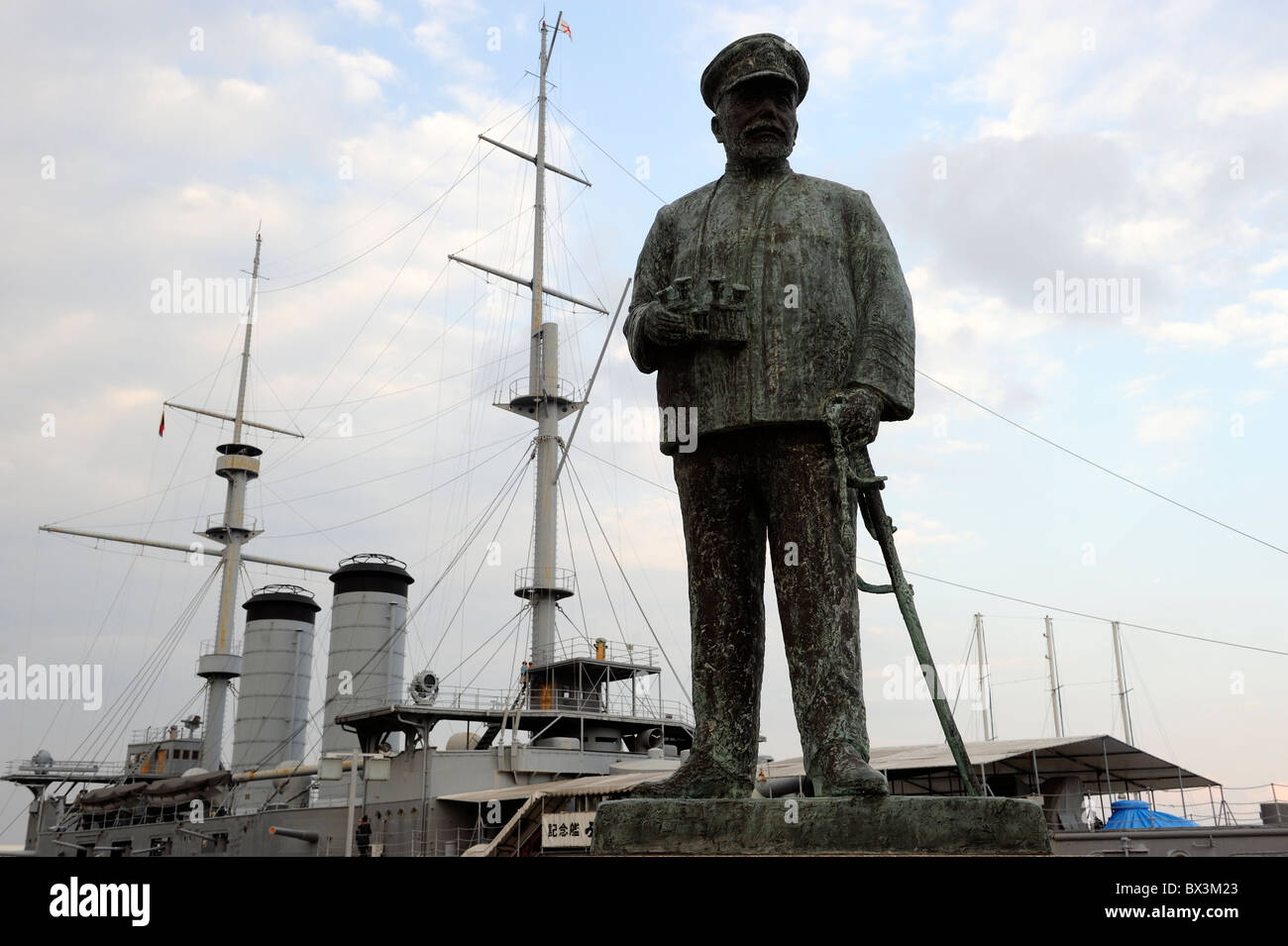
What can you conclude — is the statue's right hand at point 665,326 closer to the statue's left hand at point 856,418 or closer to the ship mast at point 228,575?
the statue's left hand at point 856,418

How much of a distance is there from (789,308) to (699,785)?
2109 millimetres

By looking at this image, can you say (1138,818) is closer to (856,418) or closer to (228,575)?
(856,418)

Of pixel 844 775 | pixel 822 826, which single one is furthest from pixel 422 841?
pixel 822 826

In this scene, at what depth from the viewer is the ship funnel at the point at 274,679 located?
41950mm

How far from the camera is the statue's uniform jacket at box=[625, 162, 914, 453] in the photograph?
4.32 metres

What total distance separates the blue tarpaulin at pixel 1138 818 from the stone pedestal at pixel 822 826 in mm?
18147

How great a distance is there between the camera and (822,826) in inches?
142

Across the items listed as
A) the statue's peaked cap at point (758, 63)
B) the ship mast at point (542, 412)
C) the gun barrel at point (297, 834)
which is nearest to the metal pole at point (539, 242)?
the ship mast at point (542, 412)

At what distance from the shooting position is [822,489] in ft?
14.1

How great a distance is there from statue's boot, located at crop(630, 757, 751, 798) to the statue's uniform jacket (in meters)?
1.43
